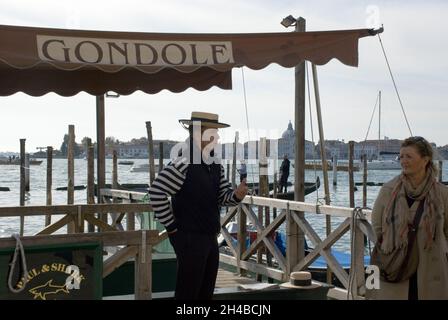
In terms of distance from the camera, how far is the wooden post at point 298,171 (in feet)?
25.3

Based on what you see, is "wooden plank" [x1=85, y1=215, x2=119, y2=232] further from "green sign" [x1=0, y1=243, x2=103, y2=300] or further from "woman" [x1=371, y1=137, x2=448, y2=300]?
"woman" [x1=371, y1=137, x2=448, y2=300]

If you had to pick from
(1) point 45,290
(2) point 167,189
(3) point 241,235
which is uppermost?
(2) point 167,189

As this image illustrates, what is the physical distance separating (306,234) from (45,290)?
3.46 m

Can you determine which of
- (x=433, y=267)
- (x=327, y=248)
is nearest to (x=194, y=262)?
(x=433, y=267)

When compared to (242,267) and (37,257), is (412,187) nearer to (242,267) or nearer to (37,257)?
(37,257)

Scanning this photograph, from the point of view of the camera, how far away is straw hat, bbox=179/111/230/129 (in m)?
5.04

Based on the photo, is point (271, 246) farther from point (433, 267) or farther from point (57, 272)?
point (433, 267)

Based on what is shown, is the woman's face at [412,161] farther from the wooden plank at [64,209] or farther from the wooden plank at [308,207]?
the wooden plank at [64,209]

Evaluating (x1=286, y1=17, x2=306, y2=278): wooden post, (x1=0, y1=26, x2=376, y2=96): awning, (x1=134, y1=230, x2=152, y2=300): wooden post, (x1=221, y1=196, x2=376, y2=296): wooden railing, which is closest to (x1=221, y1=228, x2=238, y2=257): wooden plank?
(x1=221, y1=196, x2=376, y2=296): wooden railing

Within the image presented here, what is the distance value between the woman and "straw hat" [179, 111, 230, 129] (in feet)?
4.23

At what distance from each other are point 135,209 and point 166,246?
2.16 ft

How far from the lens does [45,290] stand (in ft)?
15.1


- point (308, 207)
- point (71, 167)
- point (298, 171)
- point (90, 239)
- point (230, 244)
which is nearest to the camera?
point (90, 239)

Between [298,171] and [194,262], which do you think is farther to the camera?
[298,171]
